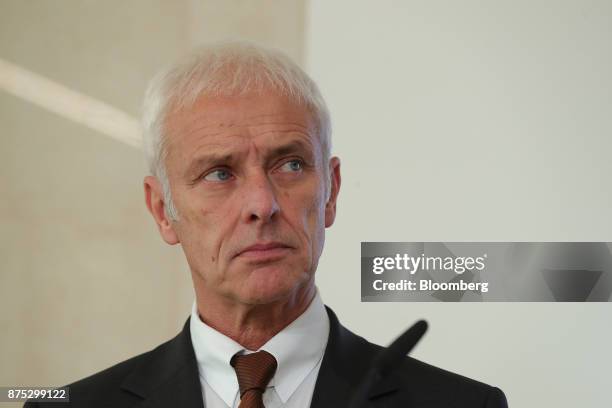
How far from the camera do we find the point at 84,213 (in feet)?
11.1

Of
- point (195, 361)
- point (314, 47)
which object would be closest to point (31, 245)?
point (314, 47)

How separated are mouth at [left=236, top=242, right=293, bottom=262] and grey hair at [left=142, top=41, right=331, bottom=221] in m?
0.22

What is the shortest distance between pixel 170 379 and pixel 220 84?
0.53 metres

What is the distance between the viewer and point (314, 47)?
3090mm

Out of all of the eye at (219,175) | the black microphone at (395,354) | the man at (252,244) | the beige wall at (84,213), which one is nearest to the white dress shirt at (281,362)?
the man at (252,244)

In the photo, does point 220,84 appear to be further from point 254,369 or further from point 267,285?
point 254,369

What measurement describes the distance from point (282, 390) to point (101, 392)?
0.36 meters


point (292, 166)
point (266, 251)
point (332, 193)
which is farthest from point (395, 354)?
point (332, 193)

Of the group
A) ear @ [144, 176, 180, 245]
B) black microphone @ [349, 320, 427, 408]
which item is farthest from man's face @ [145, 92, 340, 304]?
black microphone @ [349, 320, 427, 408]

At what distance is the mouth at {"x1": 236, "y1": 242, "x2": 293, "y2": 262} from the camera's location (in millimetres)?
1610

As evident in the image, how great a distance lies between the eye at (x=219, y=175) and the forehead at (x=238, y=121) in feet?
0.15

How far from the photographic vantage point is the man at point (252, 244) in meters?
1.63

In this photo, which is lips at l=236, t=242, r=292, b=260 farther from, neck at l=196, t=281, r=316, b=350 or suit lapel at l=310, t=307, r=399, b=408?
suit lapel at l=310, t=307, r=399, b=408

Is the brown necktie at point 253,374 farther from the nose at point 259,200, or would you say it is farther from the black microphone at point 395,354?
the black microphone at point 395,354
